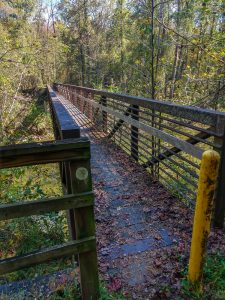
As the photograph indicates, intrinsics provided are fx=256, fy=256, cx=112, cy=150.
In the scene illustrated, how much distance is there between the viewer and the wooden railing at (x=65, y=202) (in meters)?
1.47

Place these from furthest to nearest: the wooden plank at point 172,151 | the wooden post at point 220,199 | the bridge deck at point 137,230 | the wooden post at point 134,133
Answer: the wooden post at point 134,133, the wooden plank at point 172,151, the wooden post at point 220,199, the bridge deck at point 137,230

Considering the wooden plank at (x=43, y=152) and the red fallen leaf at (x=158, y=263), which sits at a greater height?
the wooden plank at (x=43, y=152)

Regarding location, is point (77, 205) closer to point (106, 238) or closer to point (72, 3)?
point (106, 238)

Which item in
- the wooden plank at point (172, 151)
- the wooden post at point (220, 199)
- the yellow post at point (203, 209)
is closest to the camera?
the yellow post at point (203, 209)

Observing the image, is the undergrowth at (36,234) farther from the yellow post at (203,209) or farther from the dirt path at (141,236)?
the yellow post at (203,209)

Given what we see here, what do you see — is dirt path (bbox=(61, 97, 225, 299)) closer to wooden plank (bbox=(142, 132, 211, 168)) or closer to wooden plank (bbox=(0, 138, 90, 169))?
wooden plank (bbox=(142, 132, 211, 168))

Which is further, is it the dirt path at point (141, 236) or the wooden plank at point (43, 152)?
the dirt path at point (141, 236)

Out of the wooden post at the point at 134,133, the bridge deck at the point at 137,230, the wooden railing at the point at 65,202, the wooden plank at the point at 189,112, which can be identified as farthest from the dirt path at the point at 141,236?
the wooden plank at the point at 189,112

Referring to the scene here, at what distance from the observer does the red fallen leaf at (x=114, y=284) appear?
81.6 inches

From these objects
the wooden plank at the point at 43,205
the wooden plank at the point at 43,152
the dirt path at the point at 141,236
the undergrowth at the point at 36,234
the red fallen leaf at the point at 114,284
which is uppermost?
the wooden plank at the point at 43,152

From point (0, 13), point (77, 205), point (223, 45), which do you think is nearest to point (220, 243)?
point (77, 205)

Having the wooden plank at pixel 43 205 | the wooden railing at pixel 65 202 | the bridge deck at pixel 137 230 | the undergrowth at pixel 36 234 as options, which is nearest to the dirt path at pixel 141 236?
the bridge deck at pixel 137 230

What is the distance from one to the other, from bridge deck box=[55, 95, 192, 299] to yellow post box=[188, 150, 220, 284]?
0.30m

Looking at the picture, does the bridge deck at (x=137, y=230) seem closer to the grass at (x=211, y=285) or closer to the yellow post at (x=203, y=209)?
the grass at (x=211, y=285)
